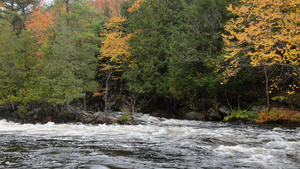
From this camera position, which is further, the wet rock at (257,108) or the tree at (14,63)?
the tree at (14,63)

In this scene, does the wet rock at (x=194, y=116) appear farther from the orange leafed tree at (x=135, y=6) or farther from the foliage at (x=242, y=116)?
the orange leafed tree at (x=135, y=6)

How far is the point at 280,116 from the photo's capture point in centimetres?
1362

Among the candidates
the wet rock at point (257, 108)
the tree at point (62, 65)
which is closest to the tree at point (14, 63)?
the tree at point (62, 65)

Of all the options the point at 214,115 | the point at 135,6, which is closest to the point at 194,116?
the point at 214,115

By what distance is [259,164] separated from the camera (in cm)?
487

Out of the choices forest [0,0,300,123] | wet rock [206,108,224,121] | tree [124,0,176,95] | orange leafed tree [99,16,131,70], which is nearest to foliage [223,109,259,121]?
forest [0,0,300,123]

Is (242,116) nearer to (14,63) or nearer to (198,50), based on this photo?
(198,50)

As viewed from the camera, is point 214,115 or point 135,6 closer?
point 214,115

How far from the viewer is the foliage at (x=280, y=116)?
1328cm

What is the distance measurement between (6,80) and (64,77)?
4169 mm

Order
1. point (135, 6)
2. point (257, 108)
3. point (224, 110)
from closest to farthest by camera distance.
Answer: point (257, 108) < point (224, 110) < point (135, 6)

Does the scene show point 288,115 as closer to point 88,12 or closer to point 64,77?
point 64,77

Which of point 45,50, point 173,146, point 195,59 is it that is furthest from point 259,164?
point 45,50

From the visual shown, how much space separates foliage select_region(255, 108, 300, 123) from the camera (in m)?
13.3
